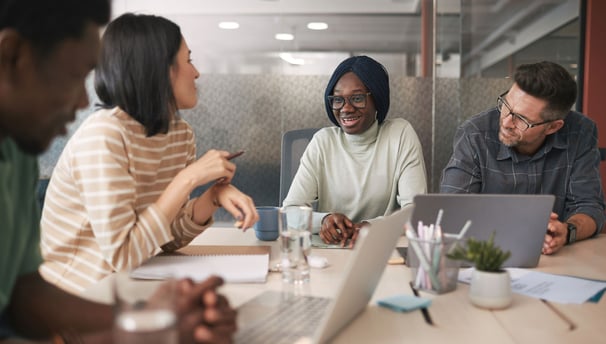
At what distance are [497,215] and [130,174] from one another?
96cm

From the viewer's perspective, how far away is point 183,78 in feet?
5.80

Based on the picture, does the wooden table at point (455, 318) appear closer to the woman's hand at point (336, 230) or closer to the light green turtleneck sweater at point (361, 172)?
the woman's hand at point (336, 230)

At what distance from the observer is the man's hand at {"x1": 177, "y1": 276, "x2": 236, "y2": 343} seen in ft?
2.89

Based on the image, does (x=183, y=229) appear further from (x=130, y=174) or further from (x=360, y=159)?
(x=360, y=159)

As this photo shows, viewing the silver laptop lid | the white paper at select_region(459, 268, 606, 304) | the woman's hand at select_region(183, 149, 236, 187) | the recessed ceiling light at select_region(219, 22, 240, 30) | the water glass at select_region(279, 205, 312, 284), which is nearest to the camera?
the silver laptop lid

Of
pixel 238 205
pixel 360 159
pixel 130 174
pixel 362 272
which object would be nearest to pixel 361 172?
pixel 360 159

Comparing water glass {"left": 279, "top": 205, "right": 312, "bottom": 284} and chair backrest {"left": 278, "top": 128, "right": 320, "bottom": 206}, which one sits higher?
chair backrest {"left": 278, "top": 128, "right": 320, "bottom": 206}

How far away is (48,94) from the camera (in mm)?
858

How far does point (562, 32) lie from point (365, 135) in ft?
6.47

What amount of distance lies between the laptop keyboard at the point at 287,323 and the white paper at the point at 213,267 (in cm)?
18

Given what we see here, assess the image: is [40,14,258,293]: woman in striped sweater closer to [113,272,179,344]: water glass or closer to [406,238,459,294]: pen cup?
[406,238,459,294]: pen cup

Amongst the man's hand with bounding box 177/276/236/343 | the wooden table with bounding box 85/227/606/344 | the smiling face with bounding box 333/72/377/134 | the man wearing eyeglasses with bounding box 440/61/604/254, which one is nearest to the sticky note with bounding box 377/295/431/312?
the wooden table with bounding box 85/227/606/344

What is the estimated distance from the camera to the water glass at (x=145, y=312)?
2.40ft

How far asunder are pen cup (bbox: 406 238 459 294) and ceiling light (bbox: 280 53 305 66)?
257 centimetres
